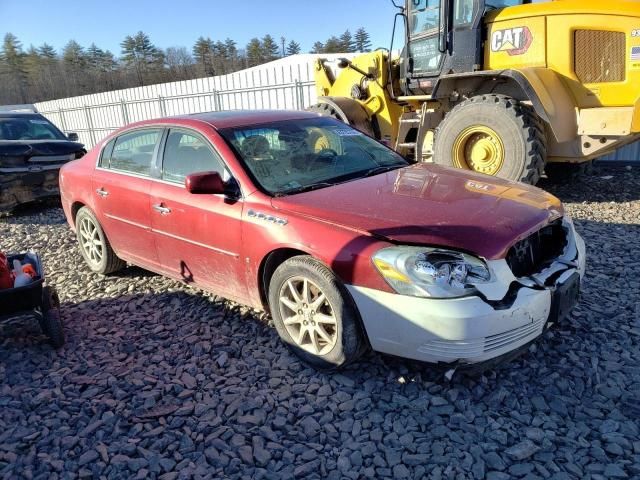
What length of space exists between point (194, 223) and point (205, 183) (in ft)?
1.46

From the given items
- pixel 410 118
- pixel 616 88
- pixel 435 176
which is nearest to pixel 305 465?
pixel 435 176

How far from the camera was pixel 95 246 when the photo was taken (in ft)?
16.8

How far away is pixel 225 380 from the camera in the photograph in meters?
3.13

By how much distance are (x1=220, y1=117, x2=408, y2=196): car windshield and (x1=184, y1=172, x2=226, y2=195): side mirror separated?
250mm

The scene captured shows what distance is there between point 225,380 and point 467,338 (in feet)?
5.01

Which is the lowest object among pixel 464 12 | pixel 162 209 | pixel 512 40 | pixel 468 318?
pixel 468 318

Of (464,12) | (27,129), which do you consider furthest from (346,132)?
(27,129)

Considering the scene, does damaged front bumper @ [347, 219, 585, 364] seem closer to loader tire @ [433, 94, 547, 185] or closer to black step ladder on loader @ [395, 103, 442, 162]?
loader tire @ [433, 94, 547, 185]

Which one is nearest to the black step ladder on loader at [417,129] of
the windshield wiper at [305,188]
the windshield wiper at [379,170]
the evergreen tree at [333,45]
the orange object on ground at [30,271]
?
the windshield wiper at [379,170]

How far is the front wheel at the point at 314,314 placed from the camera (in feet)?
9.48

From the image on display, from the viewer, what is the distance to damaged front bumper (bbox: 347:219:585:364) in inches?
99.7

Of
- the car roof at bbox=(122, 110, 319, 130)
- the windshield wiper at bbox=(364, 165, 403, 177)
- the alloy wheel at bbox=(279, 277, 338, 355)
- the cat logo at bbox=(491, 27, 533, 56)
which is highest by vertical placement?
the cat logo at bbox=(491, 27, 533, 56)

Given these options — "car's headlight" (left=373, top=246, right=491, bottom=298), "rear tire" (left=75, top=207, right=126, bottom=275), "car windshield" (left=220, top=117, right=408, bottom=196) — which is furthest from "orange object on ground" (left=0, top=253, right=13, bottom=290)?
"car's headlight" (left=373, top=246, right=491, bottom=298)

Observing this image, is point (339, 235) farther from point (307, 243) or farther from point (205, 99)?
point (205, 99)
